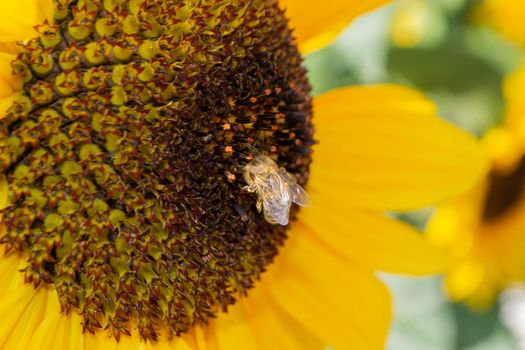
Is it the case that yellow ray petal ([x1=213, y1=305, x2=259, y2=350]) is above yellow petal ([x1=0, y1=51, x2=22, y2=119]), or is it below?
below

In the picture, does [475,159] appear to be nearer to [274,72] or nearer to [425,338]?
[274,72]

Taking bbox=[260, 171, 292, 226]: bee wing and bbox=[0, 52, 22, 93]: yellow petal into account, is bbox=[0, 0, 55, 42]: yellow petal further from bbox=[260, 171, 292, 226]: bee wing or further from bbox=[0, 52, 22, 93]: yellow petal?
bbox=[260, 171, 292, 226]: bee wing

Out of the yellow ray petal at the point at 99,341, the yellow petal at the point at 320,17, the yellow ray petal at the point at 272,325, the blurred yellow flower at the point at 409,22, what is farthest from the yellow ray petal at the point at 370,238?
the blurred yellow flower at the point at 409,22

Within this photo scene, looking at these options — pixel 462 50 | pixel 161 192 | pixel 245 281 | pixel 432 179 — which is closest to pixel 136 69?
pixel 161 192

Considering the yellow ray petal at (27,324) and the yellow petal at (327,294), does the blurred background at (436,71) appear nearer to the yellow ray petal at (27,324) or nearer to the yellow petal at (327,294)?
the yellow petal at (327,294)

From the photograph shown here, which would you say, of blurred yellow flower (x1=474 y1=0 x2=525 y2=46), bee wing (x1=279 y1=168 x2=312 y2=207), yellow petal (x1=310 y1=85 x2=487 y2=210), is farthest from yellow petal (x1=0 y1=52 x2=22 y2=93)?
blurred yellow flower (x1=474 y1=0 x2=525 y2=46)
